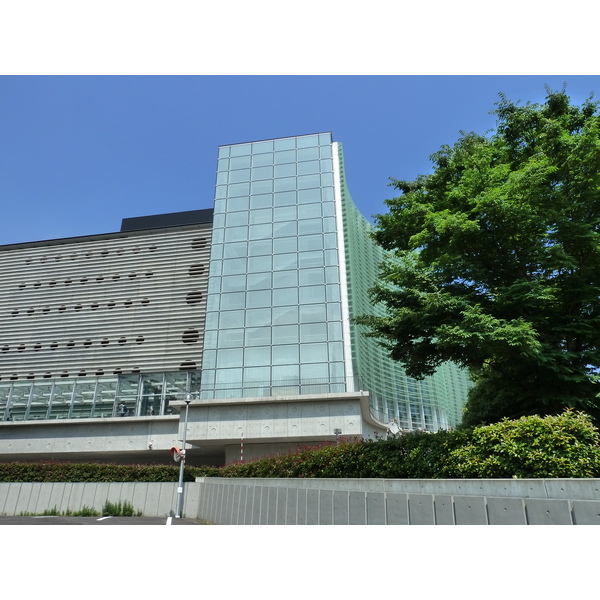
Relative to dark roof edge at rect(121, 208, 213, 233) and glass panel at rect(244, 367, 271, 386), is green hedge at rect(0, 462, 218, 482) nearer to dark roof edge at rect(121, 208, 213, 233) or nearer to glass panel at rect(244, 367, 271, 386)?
glass panel at rect(244, 367, 271, 386)

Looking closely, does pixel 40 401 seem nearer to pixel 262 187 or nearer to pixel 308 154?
pixel 262 187

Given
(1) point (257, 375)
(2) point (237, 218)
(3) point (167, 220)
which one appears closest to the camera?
(1) point (257, 375)

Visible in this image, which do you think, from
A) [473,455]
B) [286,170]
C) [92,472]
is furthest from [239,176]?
[473,455]

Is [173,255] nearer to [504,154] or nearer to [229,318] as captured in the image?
[229,318]

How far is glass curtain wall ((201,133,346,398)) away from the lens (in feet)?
87.5

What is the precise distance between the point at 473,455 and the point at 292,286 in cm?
2149

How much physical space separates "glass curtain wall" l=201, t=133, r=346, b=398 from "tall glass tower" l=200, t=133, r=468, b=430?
0.22 feet

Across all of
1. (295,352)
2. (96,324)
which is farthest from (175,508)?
(96,324)

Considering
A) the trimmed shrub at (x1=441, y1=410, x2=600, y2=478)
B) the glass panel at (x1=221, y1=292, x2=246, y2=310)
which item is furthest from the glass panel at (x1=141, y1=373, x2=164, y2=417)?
the trimmed shrub at (x1=441, y1=410, x2=600, y2=478)

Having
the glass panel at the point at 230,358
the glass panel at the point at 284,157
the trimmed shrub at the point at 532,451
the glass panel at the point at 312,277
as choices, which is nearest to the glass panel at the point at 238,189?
the glass panel at the point at 284,157

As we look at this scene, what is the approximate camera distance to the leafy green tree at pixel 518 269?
10.7 meters

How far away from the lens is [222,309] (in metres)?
29.3

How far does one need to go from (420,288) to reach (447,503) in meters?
7.18

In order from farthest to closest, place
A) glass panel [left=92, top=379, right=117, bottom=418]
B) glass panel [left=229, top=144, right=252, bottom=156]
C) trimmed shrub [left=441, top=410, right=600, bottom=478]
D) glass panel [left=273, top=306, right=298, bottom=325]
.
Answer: glass panel [left=229, top=144, right=252, bottom=156]
glass panel [left=92, top=379, right=117, bottom=418]
glass panel [left=273, top=306, right=298, bottom=325]
trimmed shrub [left=441, top=410, right=600, bottom=478]
